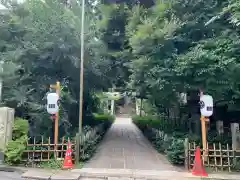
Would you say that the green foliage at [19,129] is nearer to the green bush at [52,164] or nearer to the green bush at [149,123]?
the green bush at [52,164]

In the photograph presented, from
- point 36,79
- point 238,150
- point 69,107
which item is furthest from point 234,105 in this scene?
point 36,79

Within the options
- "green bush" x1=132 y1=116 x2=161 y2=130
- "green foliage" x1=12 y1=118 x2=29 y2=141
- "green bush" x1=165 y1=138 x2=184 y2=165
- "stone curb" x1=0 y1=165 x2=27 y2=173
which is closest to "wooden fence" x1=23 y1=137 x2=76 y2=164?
"stone curb" x1=0 y1=165 x2=27 y2=173

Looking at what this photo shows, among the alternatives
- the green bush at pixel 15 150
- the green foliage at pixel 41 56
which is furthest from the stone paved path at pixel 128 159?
the green bush at pixel 15 150

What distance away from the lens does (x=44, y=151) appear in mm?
9117

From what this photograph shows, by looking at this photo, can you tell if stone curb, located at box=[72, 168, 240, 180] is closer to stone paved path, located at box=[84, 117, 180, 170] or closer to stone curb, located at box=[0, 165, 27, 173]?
stone paved path, located at box=[84, 117, 180, 170]

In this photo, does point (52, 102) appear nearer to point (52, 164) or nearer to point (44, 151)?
point (44, 151)

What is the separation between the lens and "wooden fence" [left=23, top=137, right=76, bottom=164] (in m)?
9.05

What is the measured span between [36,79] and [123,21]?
18.0 feet

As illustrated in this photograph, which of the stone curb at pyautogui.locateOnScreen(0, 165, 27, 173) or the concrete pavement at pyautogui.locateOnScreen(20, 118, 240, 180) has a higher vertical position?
the stone curb at pyautogui.locateOnScreen(0, 165, 27, 173)

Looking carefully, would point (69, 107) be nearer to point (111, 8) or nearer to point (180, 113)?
point (111, 8)

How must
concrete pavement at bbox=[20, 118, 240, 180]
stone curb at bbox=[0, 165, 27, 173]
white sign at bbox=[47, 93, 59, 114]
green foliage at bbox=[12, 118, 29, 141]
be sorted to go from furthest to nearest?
green foliage at bbox=[12, 118, 29, 141]
white sign at bbox=[47, 93, 59, 114]
stone curb at bbox=[0, 165, 27, 173]
concrete pavement at bbox=[20, 118, 240, 180]

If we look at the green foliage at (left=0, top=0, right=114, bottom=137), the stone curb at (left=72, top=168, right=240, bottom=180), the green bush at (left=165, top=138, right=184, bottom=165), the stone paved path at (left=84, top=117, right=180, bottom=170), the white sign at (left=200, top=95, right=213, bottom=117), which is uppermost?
the green foliage at (left=0, top=0, right=114, bottom=137)

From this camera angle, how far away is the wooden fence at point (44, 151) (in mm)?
9047

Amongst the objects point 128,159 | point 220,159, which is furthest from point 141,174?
point 220,159
